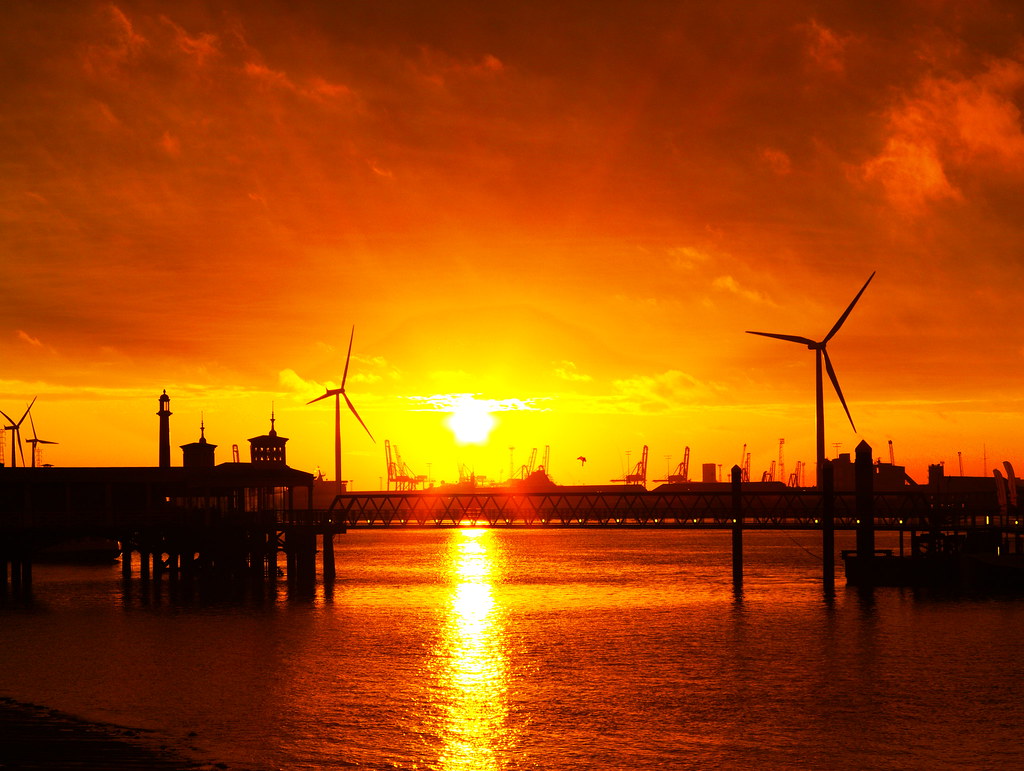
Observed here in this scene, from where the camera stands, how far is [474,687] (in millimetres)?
60188

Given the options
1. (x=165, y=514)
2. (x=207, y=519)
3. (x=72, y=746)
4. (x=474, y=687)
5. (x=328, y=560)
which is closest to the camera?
(x=72, y=746)

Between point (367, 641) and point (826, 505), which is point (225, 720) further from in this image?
point (826, 505)

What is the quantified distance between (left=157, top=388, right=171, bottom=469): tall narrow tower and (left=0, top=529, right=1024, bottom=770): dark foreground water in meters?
41.6

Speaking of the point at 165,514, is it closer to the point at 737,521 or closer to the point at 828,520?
the point at 737,521

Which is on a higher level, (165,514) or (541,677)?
(165,514)

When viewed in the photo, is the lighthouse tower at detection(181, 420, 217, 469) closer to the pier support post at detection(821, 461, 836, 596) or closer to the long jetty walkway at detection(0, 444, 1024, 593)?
the long jetty walkway at detection(0, 444, 1024, 593)

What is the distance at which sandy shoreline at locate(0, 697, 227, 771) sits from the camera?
1403 inches

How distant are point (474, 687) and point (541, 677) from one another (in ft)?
14.9

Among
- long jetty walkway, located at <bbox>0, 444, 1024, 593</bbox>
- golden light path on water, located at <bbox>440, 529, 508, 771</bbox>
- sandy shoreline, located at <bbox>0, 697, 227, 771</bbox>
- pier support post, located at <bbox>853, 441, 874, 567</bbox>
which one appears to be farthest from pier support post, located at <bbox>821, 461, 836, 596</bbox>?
sandy shoreline, located at <bbox>0, 697, 227, 771</bbox>

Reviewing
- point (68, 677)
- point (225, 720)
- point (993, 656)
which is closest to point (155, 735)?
point (225, 720)

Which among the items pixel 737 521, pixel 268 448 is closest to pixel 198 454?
pixel 268 448

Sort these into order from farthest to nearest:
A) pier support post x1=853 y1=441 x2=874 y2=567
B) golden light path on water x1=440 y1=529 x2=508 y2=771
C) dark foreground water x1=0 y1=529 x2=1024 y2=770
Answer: pier support post x1=853 y1=441 x2=874 y2=567 → dark foreground water x1=0 y1=529 x2=1024 y2=770 → golden light path on water x1=440 y1=529 x2=508 y2=771

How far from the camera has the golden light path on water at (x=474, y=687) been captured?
45.6 m

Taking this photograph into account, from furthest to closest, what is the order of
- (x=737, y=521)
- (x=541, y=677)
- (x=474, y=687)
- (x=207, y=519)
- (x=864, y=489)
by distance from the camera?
(x=737, y=521) < (x=207, y=519) < (x=864, y=489) < (x=541, y=677) < (x=474, y=687)
